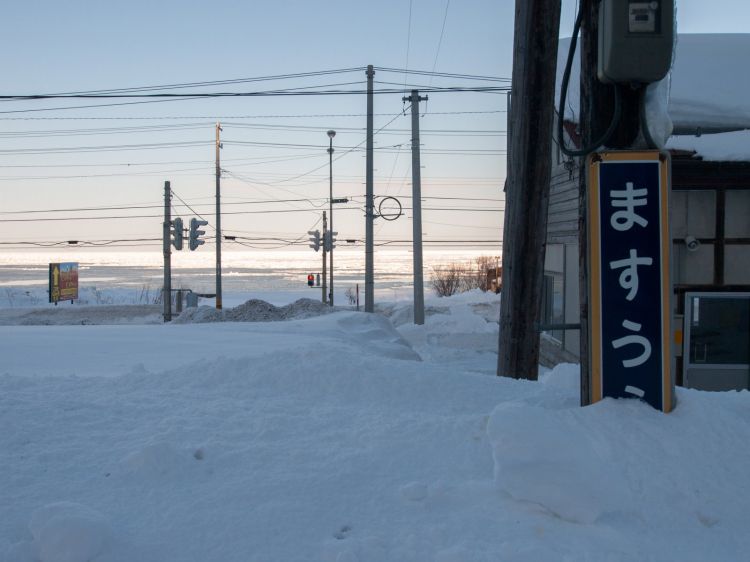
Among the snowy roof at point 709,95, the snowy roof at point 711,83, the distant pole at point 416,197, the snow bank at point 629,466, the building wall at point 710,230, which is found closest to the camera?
the snow bank at point 629,466

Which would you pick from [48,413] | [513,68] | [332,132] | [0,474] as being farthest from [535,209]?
[332,132]

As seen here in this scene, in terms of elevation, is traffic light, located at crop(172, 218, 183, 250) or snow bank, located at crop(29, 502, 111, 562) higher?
traffic light, located at crop(172, 218, 183, 250)

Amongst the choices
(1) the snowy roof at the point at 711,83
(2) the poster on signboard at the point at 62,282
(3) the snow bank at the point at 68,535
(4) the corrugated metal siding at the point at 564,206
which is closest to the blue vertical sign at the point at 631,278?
(3) the snow bank at the point at 68,535

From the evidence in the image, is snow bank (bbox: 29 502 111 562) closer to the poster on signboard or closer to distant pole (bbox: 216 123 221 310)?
distant pole (bbox: 216 123 221 310)

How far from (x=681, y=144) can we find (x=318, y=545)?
37.9ft

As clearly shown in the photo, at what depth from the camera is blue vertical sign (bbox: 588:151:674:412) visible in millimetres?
3697

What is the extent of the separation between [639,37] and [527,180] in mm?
3043

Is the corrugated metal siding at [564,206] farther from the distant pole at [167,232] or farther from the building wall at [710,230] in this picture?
the distant pole at [167,232]

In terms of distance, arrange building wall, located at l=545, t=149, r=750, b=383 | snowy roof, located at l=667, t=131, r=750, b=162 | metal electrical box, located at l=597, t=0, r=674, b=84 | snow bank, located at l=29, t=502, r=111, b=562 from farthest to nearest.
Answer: building wall, located at l=545, t=149, r=750, b=383
snowy roof, located at l=667, t=131, r=750, b=162
metal electrical box, located at l=597, t=0, r=674, b=84
snow bank, located at l=29, t=502, r=111, b=562

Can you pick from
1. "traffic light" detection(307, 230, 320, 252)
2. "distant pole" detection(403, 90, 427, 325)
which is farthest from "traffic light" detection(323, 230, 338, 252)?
"distant pole" detection(403, 90, 427, 325)

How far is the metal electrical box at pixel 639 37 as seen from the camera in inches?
142

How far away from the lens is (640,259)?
371 cm

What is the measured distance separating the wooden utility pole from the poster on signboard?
48.5m

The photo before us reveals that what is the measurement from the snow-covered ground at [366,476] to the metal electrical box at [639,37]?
68.0 inches
